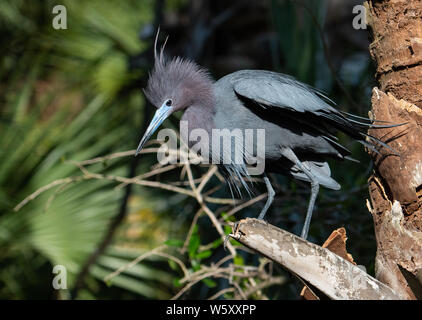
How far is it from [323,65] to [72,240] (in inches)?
95.8

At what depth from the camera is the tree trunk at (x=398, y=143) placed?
6.90 ft

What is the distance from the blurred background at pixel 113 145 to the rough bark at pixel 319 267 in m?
1.06

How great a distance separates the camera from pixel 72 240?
4.29 metres

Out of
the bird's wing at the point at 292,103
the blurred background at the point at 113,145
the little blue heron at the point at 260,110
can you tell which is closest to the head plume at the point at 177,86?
the little blue heron at the point at 260,110

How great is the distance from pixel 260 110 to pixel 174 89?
0.47 m

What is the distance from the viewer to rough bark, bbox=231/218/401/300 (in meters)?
2.06

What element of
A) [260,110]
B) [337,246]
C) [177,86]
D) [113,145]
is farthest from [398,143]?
[113,145]

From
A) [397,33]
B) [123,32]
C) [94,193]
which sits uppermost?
[123,32]

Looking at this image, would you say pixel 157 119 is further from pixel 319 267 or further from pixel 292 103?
pixel 319 267

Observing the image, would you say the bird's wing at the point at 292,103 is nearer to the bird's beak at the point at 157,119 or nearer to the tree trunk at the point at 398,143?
the tree trunk at the point at 398,143

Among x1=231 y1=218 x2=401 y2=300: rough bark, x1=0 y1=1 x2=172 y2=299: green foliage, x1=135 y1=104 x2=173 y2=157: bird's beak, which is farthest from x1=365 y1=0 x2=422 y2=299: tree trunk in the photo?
x1=0 y1=1 x2=172 y2=299: green foliage

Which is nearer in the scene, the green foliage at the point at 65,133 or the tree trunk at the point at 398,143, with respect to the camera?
the tree trunk at the point at 398,143
